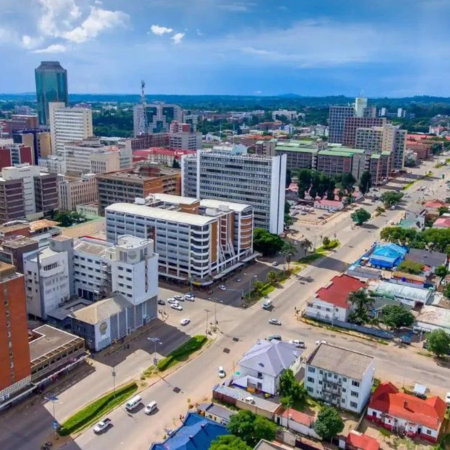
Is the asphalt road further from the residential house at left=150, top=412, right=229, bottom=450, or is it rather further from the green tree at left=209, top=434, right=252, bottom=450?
the green tree at left=209, top=434, right=252, bottom=450

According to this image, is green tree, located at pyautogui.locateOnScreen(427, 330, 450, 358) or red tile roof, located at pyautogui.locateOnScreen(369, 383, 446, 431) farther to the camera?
green tree, located at pyautogui.locateOnScreen(427, 330, 450, 358)

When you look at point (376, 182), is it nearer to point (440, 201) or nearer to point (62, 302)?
point (440, 201)

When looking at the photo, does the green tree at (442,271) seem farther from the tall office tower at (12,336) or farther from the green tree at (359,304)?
the tall office tower at (12,336)

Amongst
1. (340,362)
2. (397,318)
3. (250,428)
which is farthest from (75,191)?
Result: (250,428)

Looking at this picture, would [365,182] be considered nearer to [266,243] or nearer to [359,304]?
[266,243]

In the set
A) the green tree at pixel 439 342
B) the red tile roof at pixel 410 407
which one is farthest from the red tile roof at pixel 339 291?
the red tile roof at pixel 410 407

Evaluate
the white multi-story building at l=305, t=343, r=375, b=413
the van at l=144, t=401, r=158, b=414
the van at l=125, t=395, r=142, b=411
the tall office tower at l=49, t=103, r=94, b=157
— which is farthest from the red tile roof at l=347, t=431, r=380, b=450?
the tall office tower at l=49, t=103, r=94, b=157
